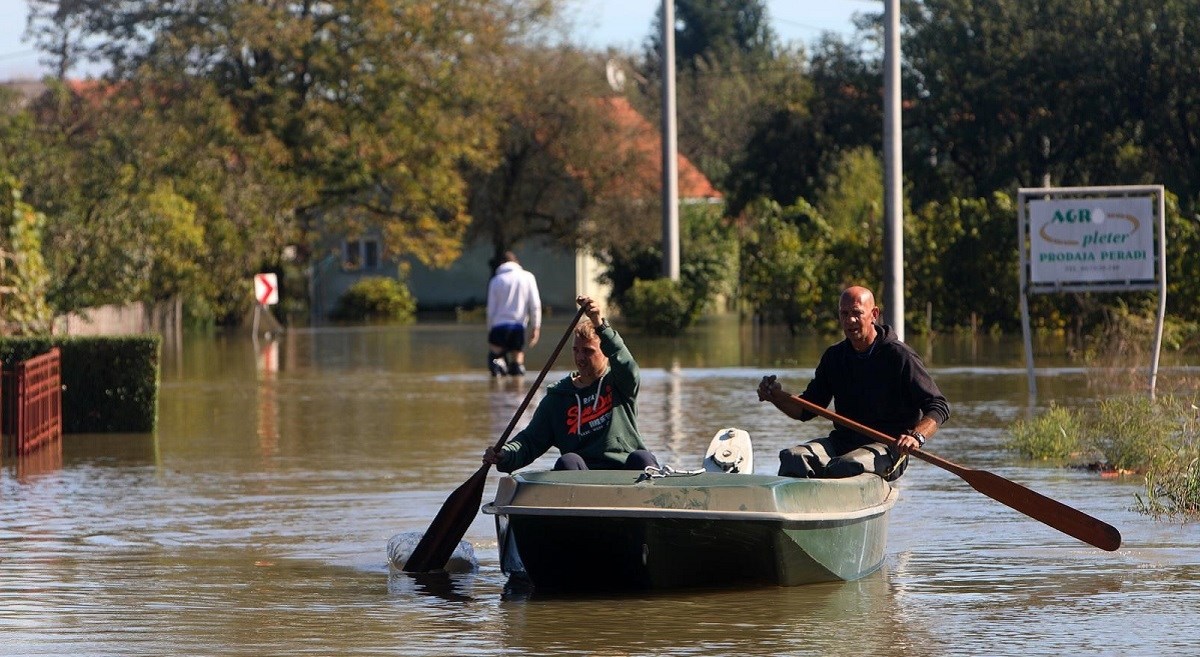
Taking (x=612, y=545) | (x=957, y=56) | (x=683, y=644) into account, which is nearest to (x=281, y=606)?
(x=612, y=545)

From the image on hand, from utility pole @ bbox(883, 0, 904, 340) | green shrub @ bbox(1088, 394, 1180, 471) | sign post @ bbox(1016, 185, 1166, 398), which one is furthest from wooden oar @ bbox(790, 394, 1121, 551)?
utility pole @ bbox(883, 0, 904, 340)

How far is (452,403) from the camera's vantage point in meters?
23.9

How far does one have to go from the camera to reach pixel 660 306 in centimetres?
4200

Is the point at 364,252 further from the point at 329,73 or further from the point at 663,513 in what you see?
the point at 663,513

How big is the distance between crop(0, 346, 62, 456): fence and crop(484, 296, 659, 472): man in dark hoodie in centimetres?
779

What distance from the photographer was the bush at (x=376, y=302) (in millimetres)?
66812

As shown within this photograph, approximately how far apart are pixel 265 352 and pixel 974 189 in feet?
65.3

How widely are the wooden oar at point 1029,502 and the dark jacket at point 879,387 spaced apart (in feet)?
0.39

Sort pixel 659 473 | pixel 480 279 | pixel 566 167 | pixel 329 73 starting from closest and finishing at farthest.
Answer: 1. pixel 659 473
2. pixel 329 73
3. pixel 566 167
4. pixel 480 279

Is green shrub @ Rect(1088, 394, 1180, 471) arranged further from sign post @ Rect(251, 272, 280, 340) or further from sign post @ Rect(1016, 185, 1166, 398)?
sign post @ Rect(251, 272, 280, 340)

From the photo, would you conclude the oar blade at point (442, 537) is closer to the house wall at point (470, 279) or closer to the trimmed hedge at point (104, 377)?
the trimmed hedge at point (104, 377)

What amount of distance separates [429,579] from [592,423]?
1.19 meters

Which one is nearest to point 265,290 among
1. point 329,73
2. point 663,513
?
point 329,73

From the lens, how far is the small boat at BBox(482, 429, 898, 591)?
391 inches
